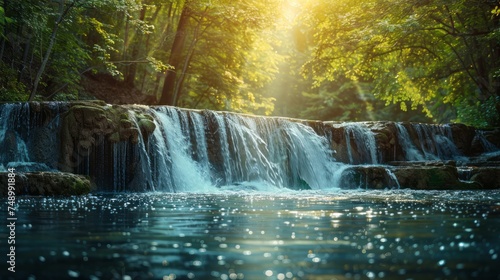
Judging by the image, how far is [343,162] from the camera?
68.5 ft

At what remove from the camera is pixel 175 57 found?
2391 cm

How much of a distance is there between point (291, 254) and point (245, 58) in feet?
73.2

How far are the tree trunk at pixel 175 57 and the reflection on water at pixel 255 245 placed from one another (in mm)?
16927

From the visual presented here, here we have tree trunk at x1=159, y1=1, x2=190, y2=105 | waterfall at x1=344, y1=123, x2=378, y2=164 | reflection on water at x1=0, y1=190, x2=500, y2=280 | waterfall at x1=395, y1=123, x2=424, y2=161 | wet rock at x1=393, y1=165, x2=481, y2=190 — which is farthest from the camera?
tree trunk at x1=159, y1=1, x2=190, y2=105

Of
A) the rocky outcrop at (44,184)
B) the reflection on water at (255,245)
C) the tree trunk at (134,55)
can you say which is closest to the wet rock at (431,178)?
the reflection on water at (255,245)

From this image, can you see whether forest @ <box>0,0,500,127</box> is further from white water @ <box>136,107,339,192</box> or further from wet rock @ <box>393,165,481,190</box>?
wet rock @ <box>393,165,481,190</box>

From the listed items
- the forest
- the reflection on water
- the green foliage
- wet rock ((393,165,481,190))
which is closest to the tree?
the forest

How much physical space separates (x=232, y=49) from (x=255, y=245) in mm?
20526

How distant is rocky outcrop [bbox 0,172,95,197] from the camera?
10474mm

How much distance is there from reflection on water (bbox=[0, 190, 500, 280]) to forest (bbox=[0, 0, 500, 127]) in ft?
40.8

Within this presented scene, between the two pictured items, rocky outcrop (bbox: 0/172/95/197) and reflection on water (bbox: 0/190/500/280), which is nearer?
reflection on water (bbox: 0/190/500/280)

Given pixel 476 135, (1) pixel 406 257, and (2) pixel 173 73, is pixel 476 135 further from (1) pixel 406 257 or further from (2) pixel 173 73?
(1) pixel 406 257

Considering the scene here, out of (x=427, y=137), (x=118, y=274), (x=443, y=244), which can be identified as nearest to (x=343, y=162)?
(x=427, y=137)

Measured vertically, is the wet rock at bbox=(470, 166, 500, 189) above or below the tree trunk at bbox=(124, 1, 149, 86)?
below
